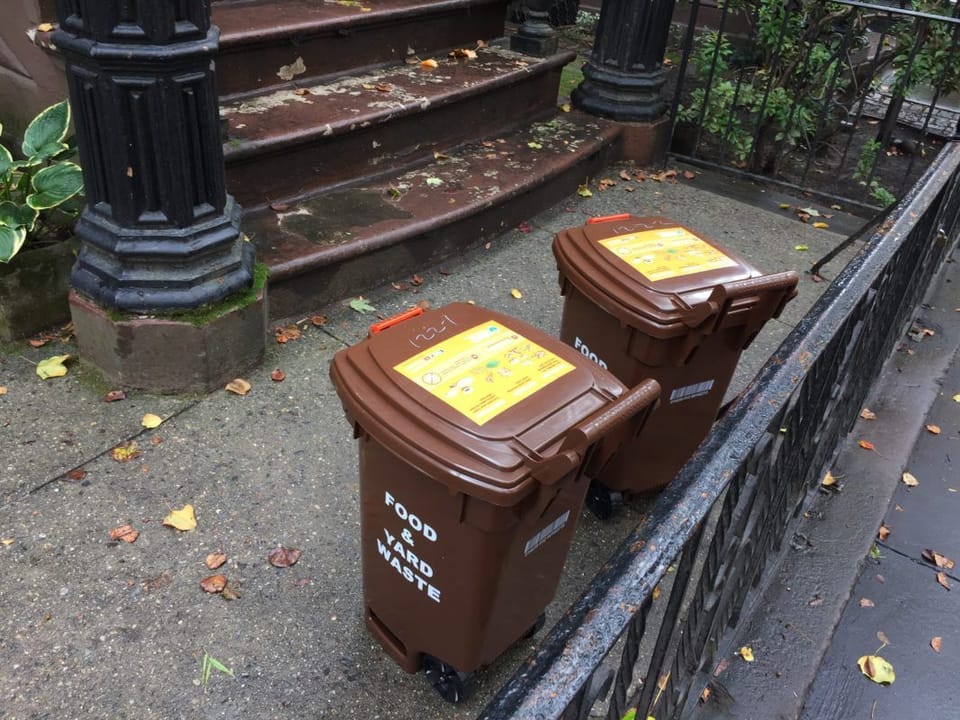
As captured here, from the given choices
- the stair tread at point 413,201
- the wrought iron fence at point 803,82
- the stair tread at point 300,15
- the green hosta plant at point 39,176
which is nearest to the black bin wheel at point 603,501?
the stair tread at point 413,201

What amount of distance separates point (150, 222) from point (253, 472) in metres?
0.98

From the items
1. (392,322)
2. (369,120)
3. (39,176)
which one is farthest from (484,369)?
(369,120)

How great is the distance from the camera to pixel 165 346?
119 inches

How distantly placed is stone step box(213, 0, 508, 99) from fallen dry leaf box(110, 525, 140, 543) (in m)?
2.42

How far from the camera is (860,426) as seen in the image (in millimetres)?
3574

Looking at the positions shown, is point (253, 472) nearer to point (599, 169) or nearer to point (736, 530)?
point (736, 530)

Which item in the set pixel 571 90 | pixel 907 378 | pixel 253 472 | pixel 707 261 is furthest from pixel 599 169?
pixel 253 472

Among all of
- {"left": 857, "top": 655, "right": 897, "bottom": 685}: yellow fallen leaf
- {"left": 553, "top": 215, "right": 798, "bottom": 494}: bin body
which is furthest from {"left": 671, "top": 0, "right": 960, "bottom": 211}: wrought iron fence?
{"left": 857, "top": 655, "right": 897, "bottom": 685}: yellow fallen leaf

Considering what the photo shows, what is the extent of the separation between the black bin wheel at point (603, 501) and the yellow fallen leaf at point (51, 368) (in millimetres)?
2134

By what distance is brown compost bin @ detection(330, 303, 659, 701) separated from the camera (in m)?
1.67

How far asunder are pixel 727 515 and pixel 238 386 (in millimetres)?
2206

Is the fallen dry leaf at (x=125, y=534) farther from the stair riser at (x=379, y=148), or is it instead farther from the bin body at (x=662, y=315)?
the stair riser at (x=379, y=148)

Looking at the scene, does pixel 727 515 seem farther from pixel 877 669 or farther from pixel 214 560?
pixel 214 560

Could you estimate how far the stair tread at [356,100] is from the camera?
3.80 m
